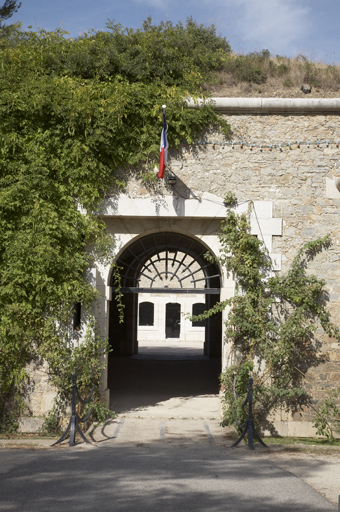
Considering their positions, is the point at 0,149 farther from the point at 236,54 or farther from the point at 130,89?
the point at 236,54

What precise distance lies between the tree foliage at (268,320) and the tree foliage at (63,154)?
1910mm

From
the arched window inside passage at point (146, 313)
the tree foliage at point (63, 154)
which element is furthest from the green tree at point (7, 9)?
the arched window inside passage at point (146, 313)

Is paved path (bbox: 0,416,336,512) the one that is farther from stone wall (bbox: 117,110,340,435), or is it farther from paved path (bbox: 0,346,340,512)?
stone wall (bbox: 117,110,340,435)

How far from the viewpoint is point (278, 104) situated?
8.21m

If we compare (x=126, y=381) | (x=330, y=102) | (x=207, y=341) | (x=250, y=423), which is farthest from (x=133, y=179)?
(x=207, y=341)

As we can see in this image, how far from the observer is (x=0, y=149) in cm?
797

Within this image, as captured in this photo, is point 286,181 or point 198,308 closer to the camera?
point 286,181

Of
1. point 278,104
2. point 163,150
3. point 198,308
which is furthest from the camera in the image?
point 198,308

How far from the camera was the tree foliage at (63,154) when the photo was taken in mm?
7754

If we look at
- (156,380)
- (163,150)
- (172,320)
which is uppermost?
(163,150)

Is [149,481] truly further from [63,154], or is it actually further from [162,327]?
[162,327]

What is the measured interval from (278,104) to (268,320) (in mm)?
3404

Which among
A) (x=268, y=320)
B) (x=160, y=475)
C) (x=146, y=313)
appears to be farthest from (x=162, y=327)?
(x=160, y=475)

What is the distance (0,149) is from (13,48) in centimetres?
208
